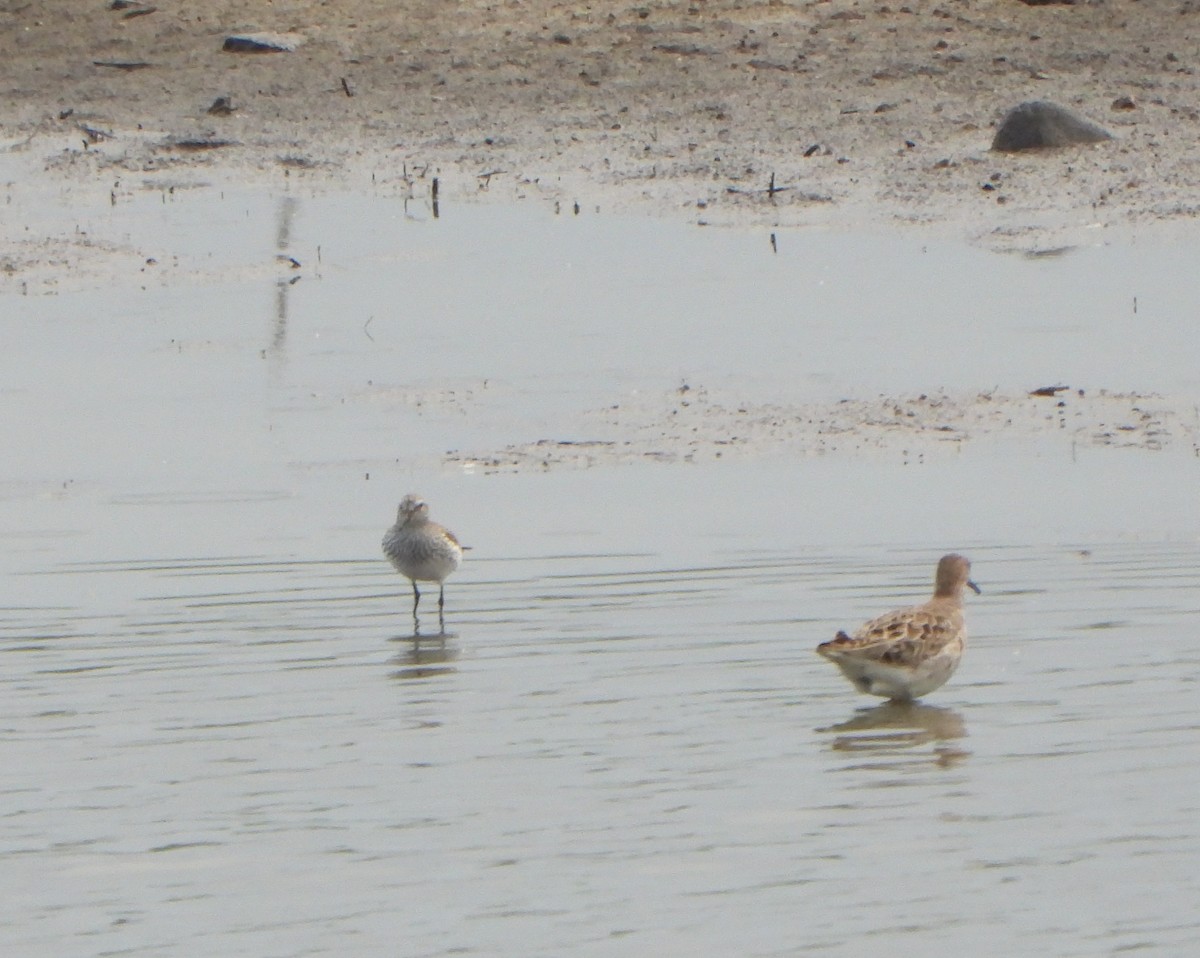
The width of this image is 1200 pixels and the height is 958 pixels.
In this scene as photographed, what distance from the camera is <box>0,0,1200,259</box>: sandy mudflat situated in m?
19.7

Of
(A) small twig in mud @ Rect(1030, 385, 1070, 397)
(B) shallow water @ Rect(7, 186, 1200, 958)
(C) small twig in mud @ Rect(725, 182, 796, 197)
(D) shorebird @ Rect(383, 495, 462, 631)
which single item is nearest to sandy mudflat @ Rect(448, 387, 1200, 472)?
(A) small twig in mud @ Rect(1030, 385, 1070, 397)

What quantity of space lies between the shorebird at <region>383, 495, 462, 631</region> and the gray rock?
9.54 metres

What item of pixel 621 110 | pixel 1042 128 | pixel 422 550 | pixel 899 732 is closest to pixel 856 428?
pixel 422 550

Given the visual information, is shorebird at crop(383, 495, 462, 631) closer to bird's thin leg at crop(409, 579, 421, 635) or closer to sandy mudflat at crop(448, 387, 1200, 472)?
bird's thin leg at crop(409, 579, 421, 635)

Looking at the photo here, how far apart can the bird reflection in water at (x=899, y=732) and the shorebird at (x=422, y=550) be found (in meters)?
2.10

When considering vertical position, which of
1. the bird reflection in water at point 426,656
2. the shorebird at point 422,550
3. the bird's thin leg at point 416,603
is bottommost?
the bird reflection in water at point 426,656

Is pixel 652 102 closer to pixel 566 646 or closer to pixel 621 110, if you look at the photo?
pixel 621 110

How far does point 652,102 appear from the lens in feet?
74.2

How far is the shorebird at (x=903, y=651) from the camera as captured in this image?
9.64 metres

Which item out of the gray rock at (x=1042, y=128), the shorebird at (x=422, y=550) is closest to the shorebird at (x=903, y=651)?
the shorebird at (x=422, y=550)

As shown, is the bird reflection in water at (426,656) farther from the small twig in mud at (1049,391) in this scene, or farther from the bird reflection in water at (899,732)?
the small twig in mud at (1049,391)

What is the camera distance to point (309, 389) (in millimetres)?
15500

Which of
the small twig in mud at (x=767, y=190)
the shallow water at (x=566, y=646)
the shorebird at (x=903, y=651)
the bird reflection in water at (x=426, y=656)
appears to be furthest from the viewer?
the small twig in mud at (x=767, y=190)

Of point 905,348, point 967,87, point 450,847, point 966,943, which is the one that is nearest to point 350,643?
point 450,847
